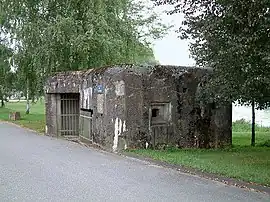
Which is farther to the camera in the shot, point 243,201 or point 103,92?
point 103,92

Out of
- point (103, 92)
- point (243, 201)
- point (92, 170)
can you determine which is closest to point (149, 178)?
point (92, 170)

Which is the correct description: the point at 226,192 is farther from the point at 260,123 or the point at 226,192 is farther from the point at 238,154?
the point at 260,123

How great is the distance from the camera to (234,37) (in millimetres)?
10414

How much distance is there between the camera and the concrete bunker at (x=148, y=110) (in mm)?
17125

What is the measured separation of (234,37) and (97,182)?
4134 millimetres

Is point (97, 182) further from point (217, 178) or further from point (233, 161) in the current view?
point (233, 161)

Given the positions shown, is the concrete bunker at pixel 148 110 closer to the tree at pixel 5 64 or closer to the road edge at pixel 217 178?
the road edge at pixel 217 178

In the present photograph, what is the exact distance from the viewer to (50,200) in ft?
27.5

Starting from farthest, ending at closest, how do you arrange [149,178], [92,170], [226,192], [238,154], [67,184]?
[238,154] → [92,170] → [149,178] → [67,184] → [226,192]

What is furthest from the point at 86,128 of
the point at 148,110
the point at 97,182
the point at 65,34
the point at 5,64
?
the point at 5,64

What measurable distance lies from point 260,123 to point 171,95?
20410mm

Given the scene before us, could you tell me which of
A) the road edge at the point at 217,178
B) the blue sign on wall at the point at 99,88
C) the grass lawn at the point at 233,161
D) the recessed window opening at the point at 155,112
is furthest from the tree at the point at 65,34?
the road edge at the point at 217,178

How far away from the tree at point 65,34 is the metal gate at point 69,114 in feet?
9.16

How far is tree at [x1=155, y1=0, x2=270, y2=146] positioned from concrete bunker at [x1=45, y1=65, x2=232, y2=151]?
4900 millimetres
